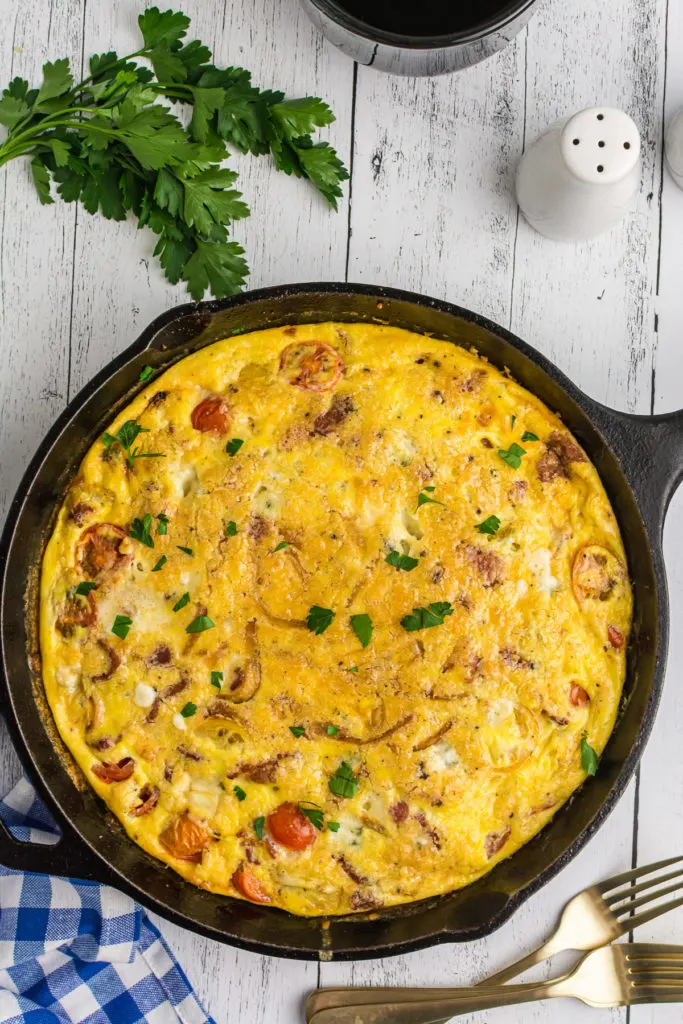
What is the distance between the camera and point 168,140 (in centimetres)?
349

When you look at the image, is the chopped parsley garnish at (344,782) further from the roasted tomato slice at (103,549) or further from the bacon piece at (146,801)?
the roasted tomato slice at (103,549)

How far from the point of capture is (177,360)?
341 centimetres

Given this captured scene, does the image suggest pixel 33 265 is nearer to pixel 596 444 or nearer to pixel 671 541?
pixel 596 444

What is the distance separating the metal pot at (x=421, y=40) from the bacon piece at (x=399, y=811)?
2474 millimetres

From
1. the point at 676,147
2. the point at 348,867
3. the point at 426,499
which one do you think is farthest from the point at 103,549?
the point at 676,147

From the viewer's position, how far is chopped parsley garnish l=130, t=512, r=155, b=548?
320cm

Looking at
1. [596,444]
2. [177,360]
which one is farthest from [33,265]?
[596,444]

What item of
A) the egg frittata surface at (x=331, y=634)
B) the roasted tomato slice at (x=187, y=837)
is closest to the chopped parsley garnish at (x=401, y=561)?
the egg frittata surface at (x=331, y=634)

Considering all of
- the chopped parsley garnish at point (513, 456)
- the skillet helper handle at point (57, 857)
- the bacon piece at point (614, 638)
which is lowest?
the skillet helper handle at point (57, 857)

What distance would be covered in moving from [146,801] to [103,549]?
0.82 m

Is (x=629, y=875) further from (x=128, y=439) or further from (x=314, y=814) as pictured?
(x=128, y=439)

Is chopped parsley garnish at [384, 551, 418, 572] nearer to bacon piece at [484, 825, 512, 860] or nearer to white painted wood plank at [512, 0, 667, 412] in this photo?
bacon piece at [484, 825, 512, 860]

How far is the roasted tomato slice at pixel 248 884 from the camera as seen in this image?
10.4 feet

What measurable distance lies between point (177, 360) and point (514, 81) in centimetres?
172
